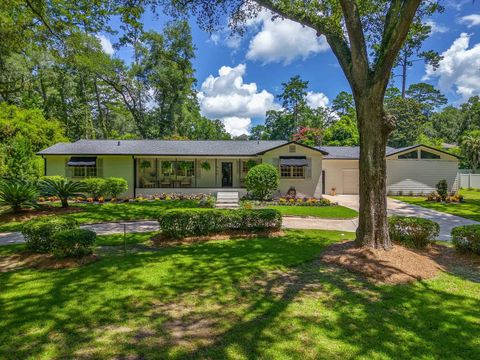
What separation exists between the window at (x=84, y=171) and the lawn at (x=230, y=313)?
15.8 metres

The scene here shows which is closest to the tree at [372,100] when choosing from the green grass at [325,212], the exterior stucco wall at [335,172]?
the green grass at [325,212]

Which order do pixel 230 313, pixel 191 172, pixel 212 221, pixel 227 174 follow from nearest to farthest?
pixel 230 313 → pixel 212 221 → pixel 191 172 → pixel 227 174

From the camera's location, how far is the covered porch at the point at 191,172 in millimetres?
21453

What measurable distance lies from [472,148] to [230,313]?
37.7 m

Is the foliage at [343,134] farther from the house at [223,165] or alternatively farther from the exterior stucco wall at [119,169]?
the exterior stucco wall at [119,169]

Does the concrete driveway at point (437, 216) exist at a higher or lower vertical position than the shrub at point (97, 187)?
lower

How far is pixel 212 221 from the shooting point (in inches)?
368

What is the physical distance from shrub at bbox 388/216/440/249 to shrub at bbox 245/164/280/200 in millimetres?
10184

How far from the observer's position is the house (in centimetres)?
2011

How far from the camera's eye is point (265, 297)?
489 centimetres

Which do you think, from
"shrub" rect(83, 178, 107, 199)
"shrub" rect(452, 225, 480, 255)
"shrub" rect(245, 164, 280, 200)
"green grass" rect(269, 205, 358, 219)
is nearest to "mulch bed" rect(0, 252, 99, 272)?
"shrub" rect(452, 225, 480, 255)

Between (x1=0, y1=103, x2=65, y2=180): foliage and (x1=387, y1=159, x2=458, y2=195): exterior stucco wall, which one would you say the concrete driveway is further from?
(x1=0, y1=103, x2=65, y2=180): foliage

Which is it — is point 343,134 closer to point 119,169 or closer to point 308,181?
point 308,181

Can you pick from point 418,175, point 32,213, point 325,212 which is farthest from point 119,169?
point 418,175
